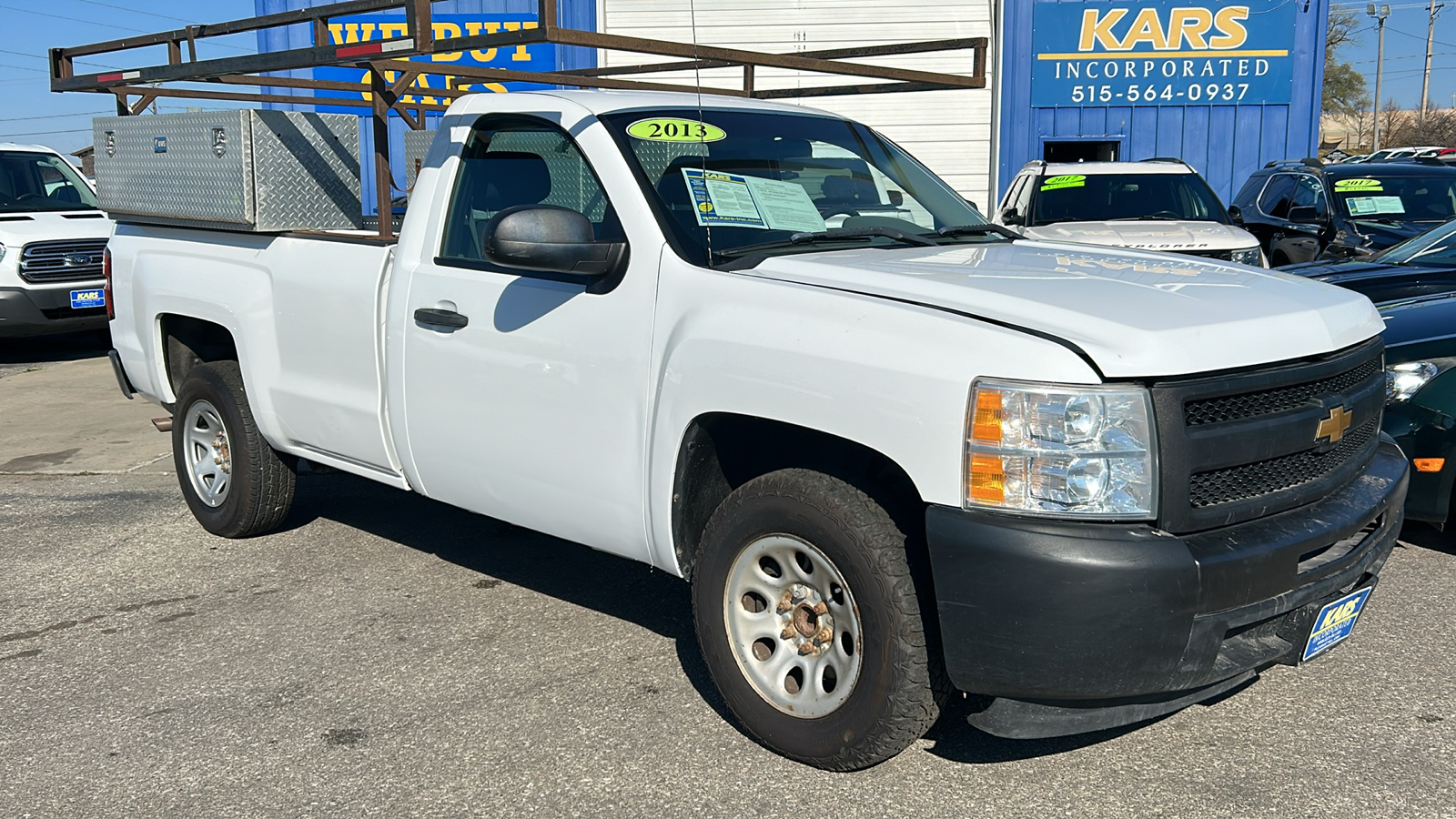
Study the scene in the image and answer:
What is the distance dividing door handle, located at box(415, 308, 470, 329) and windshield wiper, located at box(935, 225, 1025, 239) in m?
1.66

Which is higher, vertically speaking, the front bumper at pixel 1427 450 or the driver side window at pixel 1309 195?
the driver side window at pixel 1309 195

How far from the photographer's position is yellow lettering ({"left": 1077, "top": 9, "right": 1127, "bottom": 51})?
56.0 ft

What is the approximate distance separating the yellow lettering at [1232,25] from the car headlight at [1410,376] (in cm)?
1336

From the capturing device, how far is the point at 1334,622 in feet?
10.9

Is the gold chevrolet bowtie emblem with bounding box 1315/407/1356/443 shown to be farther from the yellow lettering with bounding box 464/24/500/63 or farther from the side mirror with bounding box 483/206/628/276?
the yellow lettering with bounding box 464/24/500/63

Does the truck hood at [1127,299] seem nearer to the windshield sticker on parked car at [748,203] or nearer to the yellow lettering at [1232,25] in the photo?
the windshield sticker on parked car at [748,203]

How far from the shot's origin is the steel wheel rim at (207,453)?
229 inches

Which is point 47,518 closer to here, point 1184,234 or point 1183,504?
point 1183,504

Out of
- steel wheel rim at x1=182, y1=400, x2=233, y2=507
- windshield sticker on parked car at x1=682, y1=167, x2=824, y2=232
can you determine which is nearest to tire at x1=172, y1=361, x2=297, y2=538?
steel wheel rim at x1=182, y1=400, x2=233, y2=507

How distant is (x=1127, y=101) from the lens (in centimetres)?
1728

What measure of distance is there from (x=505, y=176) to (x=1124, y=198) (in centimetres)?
730

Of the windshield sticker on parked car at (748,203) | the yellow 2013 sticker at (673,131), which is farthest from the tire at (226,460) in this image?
the windshield sticker on parked car at (748,203)

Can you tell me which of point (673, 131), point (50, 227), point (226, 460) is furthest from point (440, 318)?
point (50, 227)

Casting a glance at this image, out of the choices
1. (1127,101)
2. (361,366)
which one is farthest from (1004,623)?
(1127,101)
